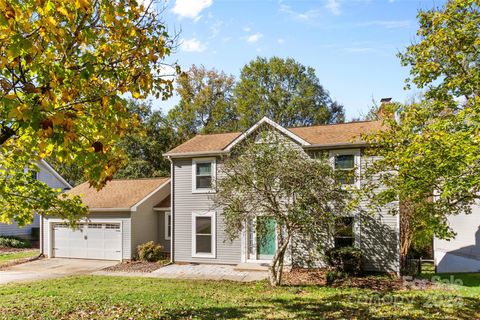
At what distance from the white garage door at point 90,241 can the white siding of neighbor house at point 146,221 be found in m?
0.90

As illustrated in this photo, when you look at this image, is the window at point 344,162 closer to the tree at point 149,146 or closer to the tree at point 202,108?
the tree at point 149,146

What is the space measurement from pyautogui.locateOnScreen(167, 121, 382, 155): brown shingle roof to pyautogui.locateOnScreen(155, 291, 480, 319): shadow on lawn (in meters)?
7.51

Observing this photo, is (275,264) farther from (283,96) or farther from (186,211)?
(283,96)

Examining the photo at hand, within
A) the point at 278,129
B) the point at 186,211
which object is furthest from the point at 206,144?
the point at 278,129

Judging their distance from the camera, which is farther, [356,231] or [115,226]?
[115,226]

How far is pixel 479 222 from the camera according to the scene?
64.0 feet

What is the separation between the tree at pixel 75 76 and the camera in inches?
174

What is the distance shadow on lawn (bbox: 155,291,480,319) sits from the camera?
888 cm

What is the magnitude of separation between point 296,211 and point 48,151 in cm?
938


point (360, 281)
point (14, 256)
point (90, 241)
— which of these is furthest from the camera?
point (14, 256)

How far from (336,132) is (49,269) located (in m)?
16.0

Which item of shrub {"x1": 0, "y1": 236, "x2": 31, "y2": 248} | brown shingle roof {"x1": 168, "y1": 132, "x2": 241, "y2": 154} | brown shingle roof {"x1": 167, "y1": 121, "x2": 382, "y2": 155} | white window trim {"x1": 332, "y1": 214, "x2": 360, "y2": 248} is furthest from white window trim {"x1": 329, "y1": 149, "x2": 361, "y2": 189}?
shrub {"x1": 0, "y1": 236, "x2": 31, "y2": 248}

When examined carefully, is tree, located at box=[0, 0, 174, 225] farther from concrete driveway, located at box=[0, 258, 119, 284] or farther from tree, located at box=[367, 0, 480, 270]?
concrete driveway, located at box=[0, 258, 119, 284]

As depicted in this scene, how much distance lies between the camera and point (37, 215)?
31.0 meters
